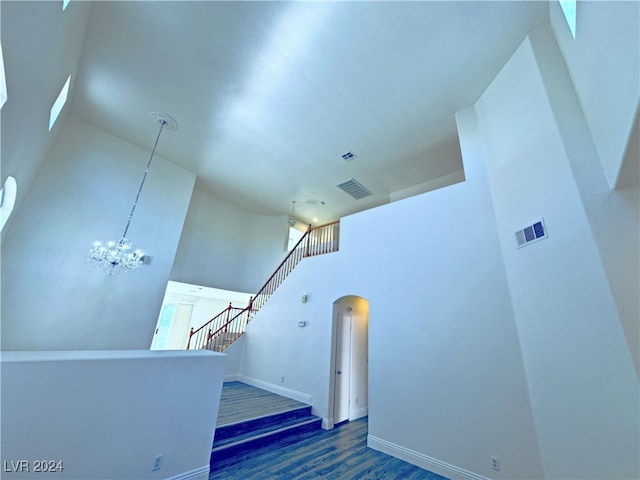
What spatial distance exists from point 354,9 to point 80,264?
650 cm

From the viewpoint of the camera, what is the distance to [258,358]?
19.9 feet

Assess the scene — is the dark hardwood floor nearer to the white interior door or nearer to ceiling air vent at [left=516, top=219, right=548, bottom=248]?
the white interior door

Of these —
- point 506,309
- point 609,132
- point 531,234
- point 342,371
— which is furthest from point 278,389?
point 609,132

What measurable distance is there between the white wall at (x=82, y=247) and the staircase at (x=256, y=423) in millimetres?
2730

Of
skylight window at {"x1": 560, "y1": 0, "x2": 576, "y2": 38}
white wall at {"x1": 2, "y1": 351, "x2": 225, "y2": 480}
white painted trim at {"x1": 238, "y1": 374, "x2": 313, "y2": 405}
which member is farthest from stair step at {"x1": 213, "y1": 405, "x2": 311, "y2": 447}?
skylight window at {"x1": 560, "y1": 0, "x2": 576, "y2": 38}

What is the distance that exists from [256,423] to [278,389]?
4.99 ft

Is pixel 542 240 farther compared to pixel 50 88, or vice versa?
pixel 50 88

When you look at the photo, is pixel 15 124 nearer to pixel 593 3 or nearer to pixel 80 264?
pixel 80 264

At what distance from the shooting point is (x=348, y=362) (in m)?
5.05

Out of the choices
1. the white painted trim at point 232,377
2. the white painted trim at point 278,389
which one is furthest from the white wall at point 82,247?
the white painted trim at point 278,389

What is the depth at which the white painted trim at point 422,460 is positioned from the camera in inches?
114

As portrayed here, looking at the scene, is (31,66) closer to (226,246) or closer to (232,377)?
(226,246)

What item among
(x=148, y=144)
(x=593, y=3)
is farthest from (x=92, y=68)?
(x=593, y=3)

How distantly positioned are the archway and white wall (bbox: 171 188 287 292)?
445 centimetres
